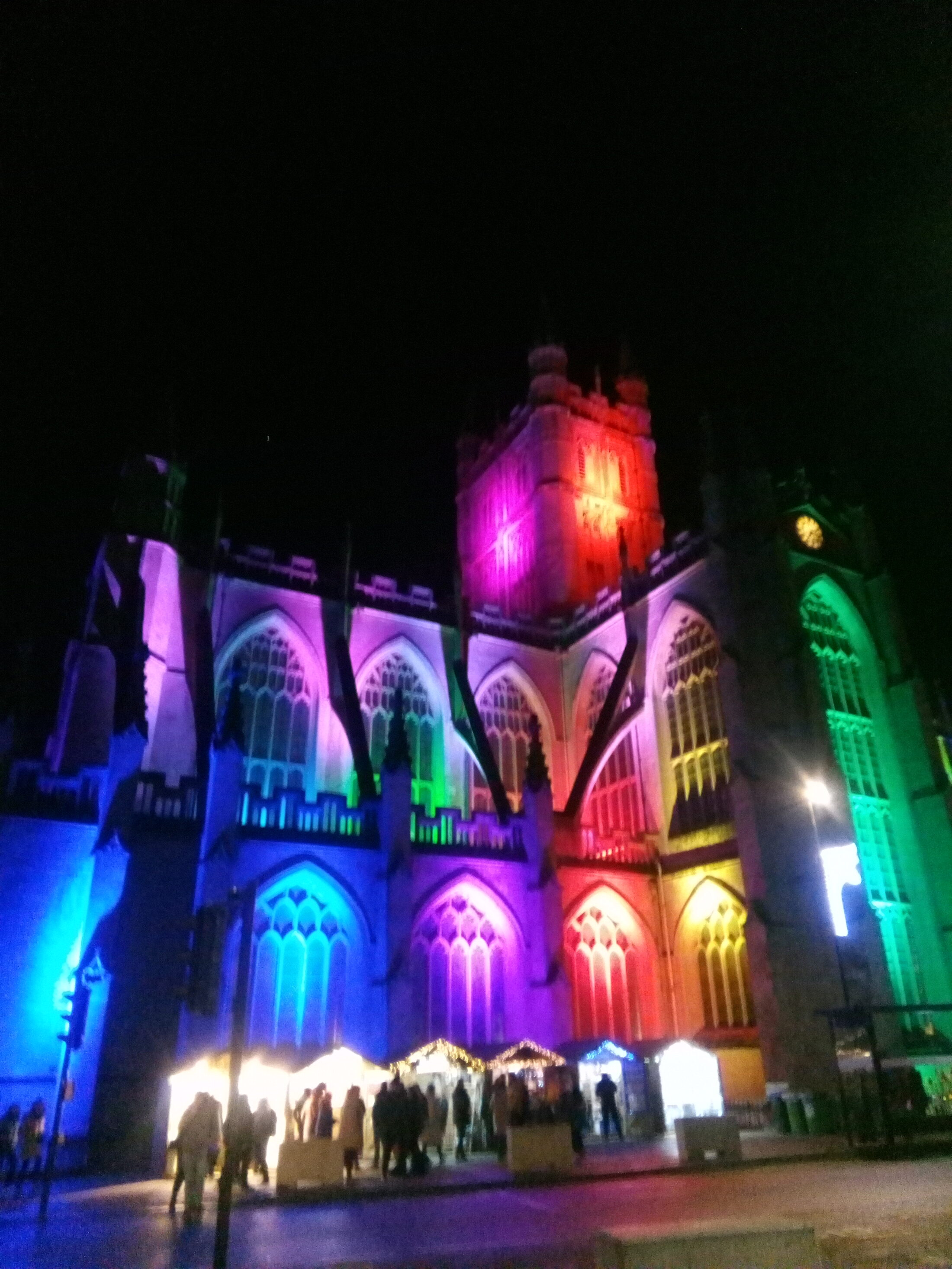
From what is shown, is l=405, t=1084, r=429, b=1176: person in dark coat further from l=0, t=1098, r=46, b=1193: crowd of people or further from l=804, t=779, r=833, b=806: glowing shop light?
l=804, t=779, r=833, b=806: glowing shop light

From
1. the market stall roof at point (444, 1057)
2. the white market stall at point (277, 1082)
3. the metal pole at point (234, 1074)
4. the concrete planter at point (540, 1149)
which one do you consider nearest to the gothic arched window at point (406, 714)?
the market stall roof at point (444, 1057)

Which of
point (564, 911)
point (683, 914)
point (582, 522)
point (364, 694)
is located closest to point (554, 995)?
point (564, 911)

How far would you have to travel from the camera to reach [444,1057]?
1831 centimetres

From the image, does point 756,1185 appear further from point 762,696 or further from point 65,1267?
point 762,696

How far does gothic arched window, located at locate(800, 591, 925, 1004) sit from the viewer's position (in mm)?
26281

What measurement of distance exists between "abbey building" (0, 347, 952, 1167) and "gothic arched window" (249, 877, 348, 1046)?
60 mm

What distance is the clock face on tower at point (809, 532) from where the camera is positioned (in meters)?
30.2

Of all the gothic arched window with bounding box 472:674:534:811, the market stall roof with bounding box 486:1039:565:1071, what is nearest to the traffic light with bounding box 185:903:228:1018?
the market stall roof with bounding box 486:1039:565:1071

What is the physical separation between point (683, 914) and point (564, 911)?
4017mm

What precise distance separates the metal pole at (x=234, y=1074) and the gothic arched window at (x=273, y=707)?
1897cm

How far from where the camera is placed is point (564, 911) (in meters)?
24.8

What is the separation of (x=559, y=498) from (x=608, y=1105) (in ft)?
93.0

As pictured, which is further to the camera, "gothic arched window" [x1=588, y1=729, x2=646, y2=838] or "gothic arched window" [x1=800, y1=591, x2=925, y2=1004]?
"gothic arched window" [x1=588, y1=729, x2=646, y2=838]

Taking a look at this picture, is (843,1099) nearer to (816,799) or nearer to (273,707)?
(816,799)
